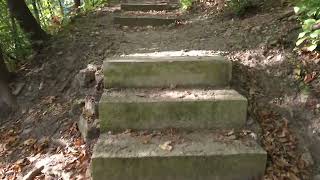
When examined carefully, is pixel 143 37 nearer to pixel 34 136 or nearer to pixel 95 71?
pixel 95 71

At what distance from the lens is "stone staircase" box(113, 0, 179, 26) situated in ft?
23.9

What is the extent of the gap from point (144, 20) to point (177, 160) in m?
4.72

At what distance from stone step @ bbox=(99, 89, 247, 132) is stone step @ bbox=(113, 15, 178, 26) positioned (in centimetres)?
401

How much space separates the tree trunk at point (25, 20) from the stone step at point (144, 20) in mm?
1876

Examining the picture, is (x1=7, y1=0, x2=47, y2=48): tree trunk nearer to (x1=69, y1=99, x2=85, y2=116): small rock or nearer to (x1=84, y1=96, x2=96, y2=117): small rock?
(x1=69, y1=99, x2=85, y2=116): small rock

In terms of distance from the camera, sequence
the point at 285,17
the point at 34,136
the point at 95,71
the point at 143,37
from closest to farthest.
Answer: the point at 34,136
the point at 95,71
the point at 285,17
the point at 143,37

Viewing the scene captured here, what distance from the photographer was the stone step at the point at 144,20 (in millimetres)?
7277

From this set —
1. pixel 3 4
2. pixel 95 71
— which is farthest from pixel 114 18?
pixel 95 71

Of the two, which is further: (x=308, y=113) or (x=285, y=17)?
(x=285, y=17)

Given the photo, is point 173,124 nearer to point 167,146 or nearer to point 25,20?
point 167,146

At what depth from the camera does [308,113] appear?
378 cm

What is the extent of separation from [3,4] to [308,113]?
5.42 meters

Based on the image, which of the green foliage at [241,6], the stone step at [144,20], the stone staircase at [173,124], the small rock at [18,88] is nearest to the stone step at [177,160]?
the stone staircase at [173,124]

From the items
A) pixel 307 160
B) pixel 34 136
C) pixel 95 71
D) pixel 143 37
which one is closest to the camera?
pixel 307 160
